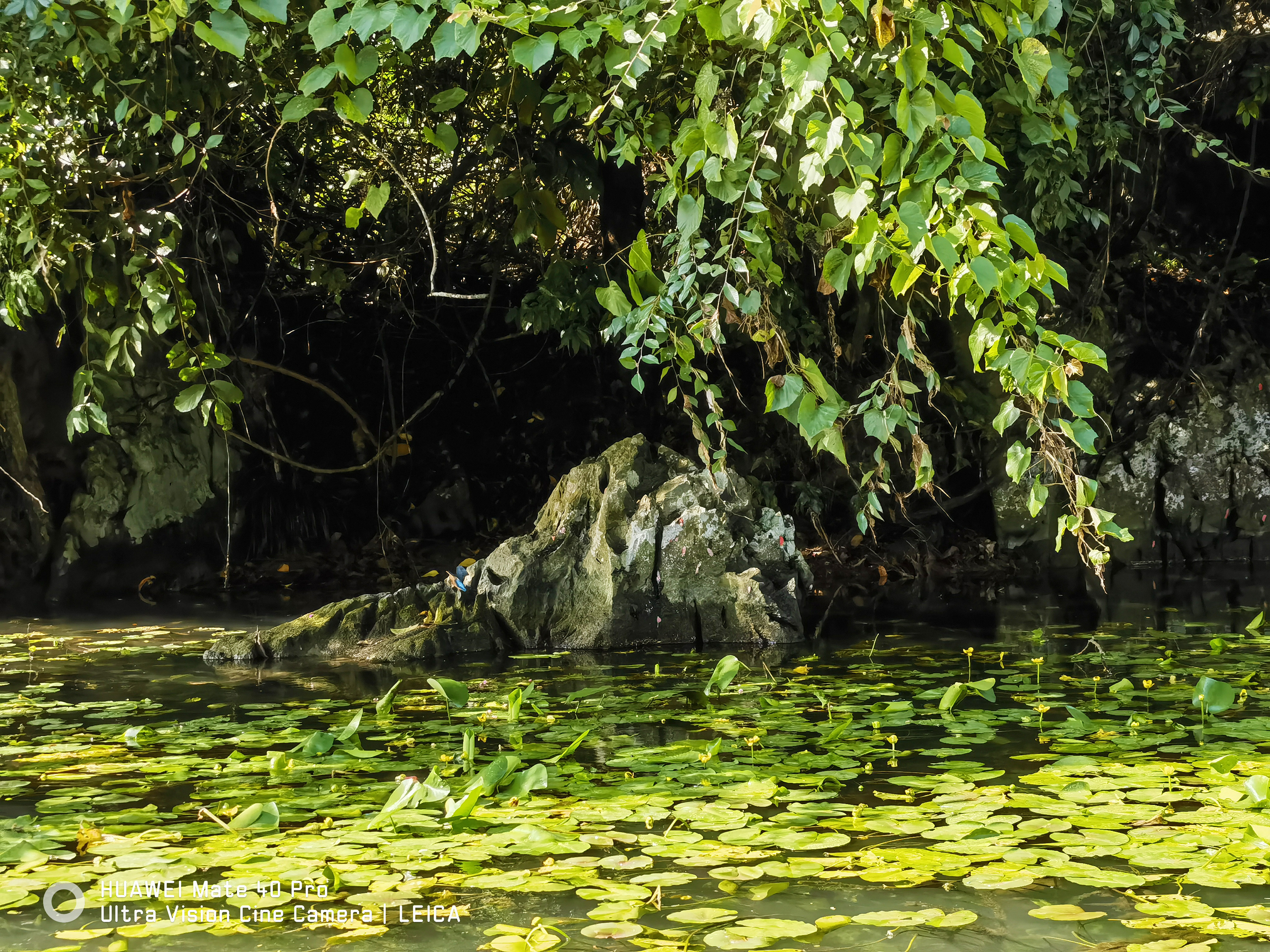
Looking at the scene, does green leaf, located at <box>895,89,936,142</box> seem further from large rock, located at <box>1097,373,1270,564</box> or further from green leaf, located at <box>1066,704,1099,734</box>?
large rock, located at <box>1097,373,1270,564</box>

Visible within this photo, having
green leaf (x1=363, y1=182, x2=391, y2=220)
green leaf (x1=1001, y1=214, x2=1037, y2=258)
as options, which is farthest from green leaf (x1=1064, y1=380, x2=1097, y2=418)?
green leaf (x1=363, y1=182, x2=391, y2=220)

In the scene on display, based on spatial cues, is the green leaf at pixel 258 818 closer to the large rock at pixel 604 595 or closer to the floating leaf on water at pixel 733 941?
the floating leaf on water at pixel 733 941

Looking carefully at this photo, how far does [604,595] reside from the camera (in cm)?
518

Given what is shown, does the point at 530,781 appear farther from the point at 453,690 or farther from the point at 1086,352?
the point at 1086,352

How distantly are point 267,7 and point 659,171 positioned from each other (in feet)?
16.3

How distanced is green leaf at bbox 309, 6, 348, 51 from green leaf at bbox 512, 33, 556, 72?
0.92 ft

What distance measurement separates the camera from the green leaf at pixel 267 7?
1.74 metres

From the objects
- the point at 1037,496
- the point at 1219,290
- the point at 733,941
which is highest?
the point at 1219,290

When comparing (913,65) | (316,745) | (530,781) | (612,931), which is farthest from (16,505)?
(913,65)

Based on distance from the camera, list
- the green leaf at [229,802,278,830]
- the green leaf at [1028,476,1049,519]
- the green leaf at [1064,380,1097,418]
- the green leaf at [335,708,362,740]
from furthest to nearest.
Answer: the green leaf at [335,708,362,740] < the green leaf at [1028,476,1049,519] < the green leaf at [229,802,278,830] < the green leaf at [1064,380,1097,418]

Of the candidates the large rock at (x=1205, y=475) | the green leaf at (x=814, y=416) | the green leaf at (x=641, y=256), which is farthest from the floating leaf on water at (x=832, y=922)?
the large rock at (x=1205, y=475)

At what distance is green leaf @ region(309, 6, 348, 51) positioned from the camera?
193cm

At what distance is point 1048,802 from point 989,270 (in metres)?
1.08

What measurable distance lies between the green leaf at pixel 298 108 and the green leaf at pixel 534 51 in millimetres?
516
